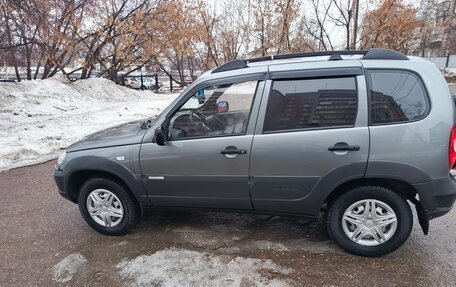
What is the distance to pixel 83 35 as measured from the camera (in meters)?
18.0

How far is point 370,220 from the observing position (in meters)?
3.12

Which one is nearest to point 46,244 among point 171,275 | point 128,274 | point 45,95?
point 128,274

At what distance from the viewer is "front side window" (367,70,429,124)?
291cm

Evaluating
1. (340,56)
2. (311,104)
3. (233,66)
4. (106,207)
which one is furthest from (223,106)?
(106,207)

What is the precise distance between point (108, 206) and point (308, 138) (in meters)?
2.21

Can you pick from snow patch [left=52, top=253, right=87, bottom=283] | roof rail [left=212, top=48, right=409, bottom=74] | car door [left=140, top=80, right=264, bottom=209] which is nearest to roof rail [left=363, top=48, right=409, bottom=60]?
roof rail [left=212, top=48, right=409, bottom=74]

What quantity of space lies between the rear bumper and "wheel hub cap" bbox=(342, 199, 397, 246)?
0.28 m

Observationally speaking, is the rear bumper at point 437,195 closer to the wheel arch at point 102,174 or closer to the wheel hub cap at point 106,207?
the wheel arch at point 102,174

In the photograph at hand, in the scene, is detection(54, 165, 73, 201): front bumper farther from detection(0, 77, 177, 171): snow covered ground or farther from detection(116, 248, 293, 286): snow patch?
detection(0, 77, 177, 171): snow covered ground

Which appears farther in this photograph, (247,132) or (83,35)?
(83,35)

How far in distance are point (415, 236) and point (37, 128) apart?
9.50m

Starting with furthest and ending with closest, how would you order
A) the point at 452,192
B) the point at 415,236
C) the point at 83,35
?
the point at 83,35 → the point at 415,236 → the point at 452,192

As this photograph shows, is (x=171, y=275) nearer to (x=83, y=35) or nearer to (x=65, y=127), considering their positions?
(x=65, y=127)

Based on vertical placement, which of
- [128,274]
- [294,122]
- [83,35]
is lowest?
[128,274]
